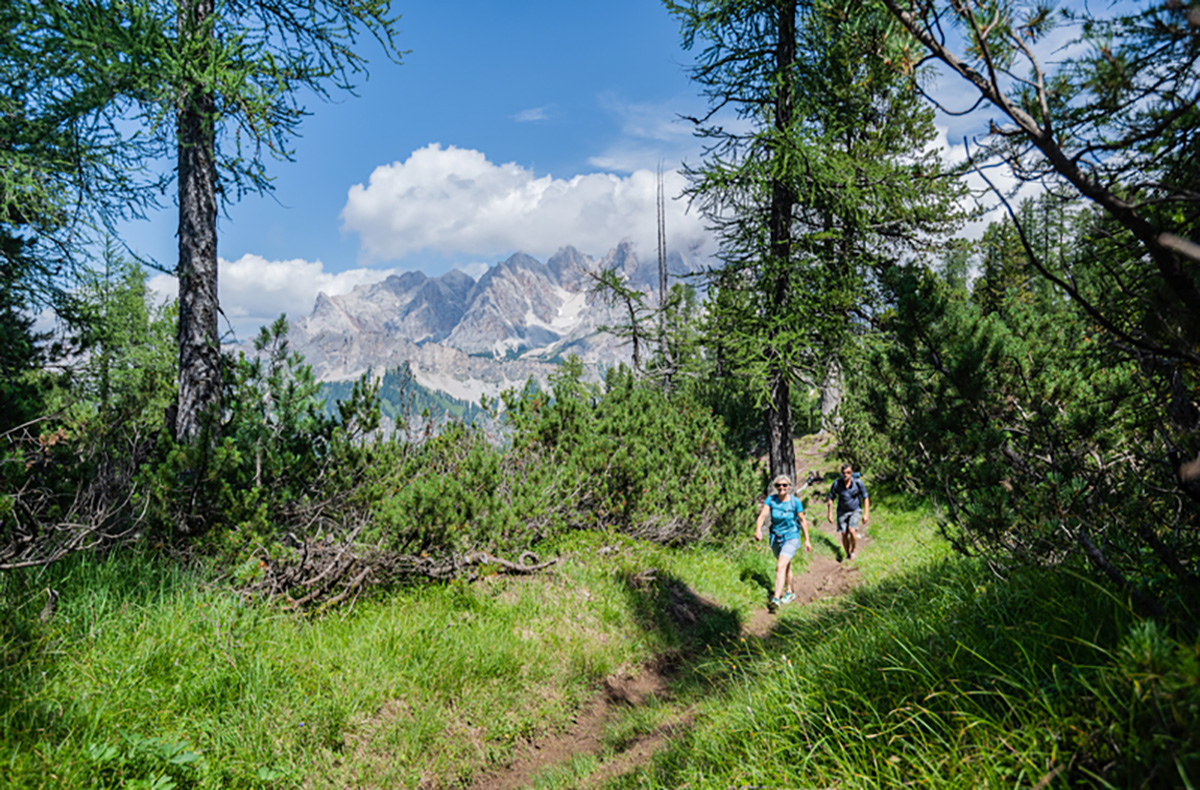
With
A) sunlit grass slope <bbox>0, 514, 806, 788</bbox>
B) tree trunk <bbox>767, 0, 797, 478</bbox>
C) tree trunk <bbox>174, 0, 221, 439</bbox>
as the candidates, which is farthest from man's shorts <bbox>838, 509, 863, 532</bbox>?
tree trunk <bbox>174, 0, 221, 439</bbox>

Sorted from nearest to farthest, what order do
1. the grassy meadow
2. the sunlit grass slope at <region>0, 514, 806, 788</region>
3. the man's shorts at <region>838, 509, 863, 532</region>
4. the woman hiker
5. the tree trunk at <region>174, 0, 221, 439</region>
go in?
the grassy meadow
the sunlit grass slope at <region>0, 514, 806, 788</region>
the tree trunk at <region>174, 0, 221, 439</region>
the woman hiker
the man's shorts at <region>838, 509, 863, 532</region>

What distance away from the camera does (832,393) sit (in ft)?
58.5

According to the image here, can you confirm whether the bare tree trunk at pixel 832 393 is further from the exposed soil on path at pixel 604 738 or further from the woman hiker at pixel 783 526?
the exposed soil on path at pixel 604 738

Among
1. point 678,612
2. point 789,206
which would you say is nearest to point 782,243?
point 789,206

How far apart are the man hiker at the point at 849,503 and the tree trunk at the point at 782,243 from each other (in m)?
1.07

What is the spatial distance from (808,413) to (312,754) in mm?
22196

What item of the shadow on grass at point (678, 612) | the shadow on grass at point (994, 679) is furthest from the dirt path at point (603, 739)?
the shadow on grass at point (994, 679)

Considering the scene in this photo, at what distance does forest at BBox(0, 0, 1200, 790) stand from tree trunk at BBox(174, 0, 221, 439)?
1.3 inches

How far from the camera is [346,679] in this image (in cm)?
419

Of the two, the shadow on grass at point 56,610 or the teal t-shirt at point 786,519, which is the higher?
the shadow on grass at point 56,610

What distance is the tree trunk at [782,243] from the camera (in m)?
9.80

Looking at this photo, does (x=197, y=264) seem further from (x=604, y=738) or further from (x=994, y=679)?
(x=994, y=679)

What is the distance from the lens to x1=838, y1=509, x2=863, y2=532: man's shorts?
33.4 feet

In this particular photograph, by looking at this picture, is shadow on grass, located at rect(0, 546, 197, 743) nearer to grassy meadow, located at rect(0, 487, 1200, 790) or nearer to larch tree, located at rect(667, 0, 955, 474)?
grassy meadow, located at rect(0, 487, 1200, 790)
